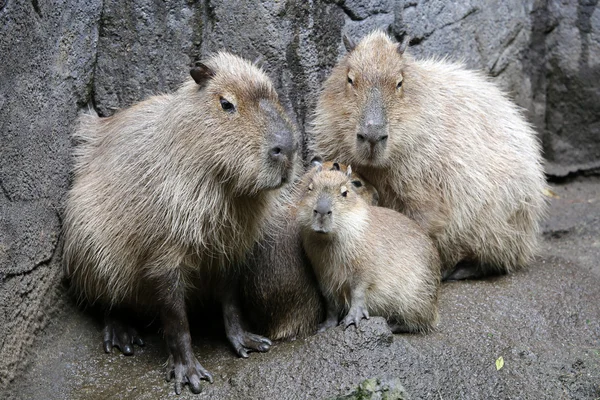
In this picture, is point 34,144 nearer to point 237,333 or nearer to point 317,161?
point 237,333

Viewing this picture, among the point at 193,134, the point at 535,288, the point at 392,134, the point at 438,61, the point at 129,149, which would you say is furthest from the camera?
the point at 438,61

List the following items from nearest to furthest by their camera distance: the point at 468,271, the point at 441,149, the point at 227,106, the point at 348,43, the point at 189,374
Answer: the point at 227,106 < the point at 189,374 < the point at 348,43 < the point at 441,149 < the point at 468,271

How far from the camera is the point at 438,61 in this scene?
6980mm

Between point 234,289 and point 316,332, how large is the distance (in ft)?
2.01

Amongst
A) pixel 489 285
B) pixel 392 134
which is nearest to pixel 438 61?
pixel 392 134

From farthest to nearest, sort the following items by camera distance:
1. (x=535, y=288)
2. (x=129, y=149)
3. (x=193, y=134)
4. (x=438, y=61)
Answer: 1. (x=438, y=61)
2. (x=535, y=288)
3. (x=129, y=149)
4. (x=193, y=134)

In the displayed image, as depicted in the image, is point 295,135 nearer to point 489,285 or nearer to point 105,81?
point 105,81

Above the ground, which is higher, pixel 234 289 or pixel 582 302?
pixel 234 289

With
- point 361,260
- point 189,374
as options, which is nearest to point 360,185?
point 361,260

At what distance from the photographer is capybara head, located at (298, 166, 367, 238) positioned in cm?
491

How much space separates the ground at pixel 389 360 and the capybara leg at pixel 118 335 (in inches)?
2.2

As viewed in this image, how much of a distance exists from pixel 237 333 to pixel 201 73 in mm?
1719

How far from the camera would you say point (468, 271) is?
6.39 m

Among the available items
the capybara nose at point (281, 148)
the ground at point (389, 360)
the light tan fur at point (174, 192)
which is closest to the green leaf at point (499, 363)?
the ground at point (389, 360)
